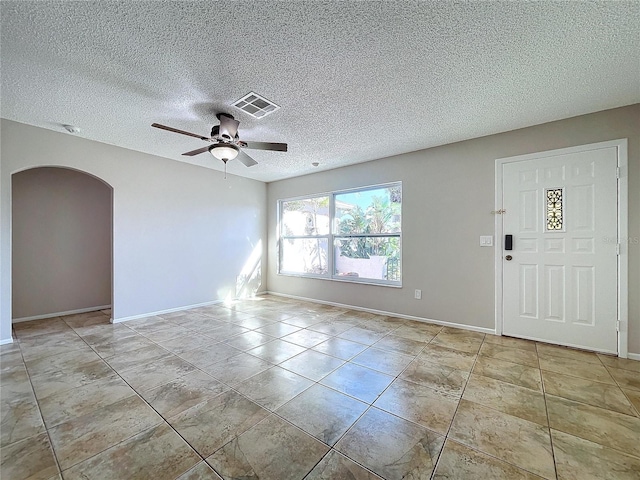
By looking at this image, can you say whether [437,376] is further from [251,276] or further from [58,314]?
[58,314]

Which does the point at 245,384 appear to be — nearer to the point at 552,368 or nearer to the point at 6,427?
the point at 6,427

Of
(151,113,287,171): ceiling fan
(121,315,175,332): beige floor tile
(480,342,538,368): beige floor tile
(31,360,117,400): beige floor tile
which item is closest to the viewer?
(31,360,117,400): beige floor tile

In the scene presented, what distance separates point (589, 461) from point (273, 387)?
6.50 ft

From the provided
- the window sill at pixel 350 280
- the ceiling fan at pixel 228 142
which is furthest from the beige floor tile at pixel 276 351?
the ceiling fan at pixel 228 142

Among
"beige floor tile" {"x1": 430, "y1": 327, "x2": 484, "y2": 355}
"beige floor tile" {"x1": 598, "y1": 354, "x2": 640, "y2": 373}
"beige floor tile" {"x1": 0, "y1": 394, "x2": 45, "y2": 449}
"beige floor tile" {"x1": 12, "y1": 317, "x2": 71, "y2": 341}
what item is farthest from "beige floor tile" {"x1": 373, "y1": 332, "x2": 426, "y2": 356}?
"beige floor tile" {"x1": 12, "y1": 317, "x2": 71, "y2": 341}

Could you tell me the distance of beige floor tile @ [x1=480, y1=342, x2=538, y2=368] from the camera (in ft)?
8.59

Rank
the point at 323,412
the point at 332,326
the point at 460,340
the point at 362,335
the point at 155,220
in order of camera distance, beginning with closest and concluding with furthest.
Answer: the point at 323,412 → the point at 460,340 → the point at 362,335 → the point at 332,326 → the point at 155,220

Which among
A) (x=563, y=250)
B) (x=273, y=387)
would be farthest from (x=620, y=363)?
(x=273, y=387)

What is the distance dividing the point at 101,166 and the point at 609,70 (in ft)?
18.7

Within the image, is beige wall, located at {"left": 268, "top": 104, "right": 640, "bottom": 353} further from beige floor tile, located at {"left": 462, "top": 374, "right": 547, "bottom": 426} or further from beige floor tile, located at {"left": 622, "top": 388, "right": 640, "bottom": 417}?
beige floor tile, located at {"left": 462, "top": 374, "right": 547, "bottom": 426}

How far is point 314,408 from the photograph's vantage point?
6.18 feet

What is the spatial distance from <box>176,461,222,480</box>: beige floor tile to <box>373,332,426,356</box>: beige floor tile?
201 centimetres

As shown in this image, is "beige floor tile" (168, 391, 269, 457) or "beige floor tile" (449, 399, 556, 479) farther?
"beige floor tile" (168, 391, 269, 457)

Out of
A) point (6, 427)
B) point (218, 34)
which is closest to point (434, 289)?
point (218, 34)
